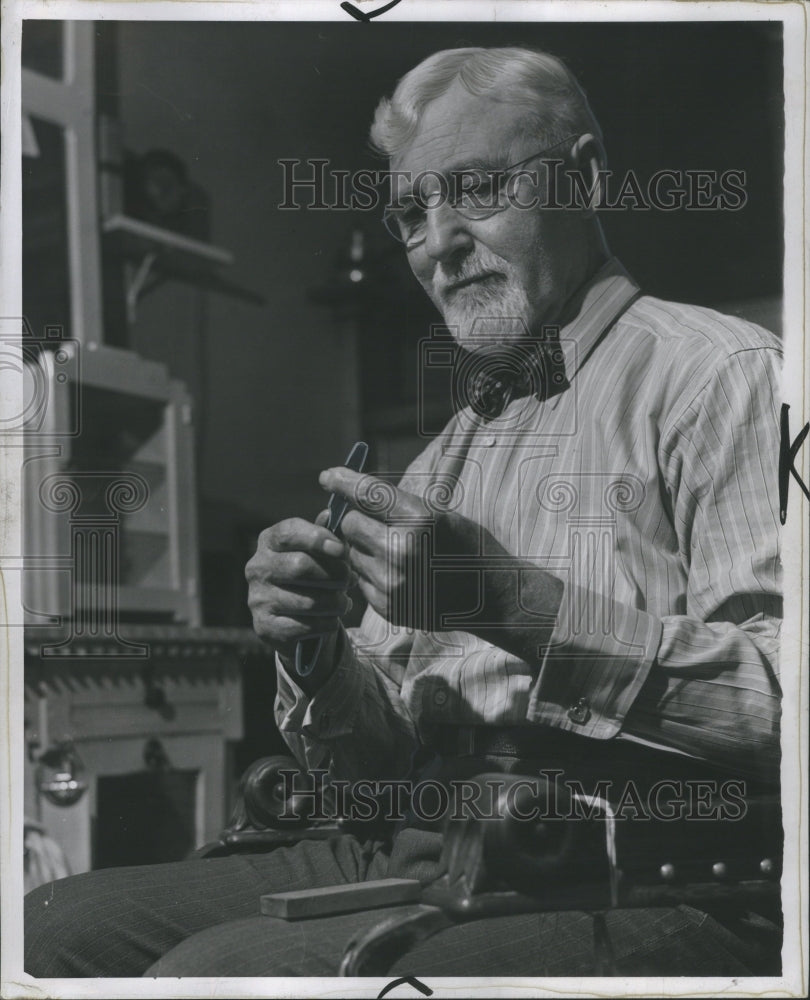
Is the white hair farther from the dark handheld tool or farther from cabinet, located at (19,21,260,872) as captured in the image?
the dark handheld tool

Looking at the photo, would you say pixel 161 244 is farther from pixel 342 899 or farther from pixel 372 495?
pixel 342 899

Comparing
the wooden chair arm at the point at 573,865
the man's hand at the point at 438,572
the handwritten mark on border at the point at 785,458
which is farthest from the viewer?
the handwritten mark on border at the point at 785,458

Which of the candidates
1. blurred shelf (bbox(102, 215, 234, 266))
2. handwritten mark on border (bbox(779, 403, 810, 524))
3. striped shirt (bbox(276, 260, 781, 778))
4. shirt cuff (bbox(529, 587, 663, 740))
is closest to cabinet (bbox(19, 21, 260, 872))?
blurred shelf (bbox(102, 215, 234, 266))

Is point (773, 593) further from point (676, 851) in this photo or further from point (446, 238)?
point (446, 238)

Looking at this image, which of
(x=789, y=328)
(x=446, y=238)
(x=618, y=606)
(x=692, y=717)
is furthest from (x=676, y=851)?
(x=446, y=238)

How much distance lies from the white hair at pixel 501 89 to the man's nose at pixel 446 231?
149mm

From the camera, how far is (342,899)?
1.95 m

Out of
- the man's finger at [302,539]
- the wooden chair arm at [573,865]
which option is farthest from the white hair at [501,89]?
the wooden chair arm at [573,865]

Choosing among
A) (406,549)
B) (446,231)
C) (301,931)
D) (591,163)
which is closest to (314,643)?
(406,549)

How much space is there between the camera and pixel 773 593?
6.79 feet

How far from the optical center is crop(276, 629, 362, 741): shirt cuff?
208 centimetres

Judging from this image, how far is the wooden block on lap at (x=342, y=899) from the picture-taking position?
195 cm

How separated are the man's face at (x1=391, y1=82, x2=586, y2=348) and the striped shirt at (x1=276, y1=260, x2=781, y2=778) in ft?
0.27

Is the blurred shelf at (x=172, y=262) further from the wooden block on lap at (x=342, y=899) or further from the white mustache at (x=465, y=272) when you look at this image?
the wooden block on lap at (x=342, y=899)
